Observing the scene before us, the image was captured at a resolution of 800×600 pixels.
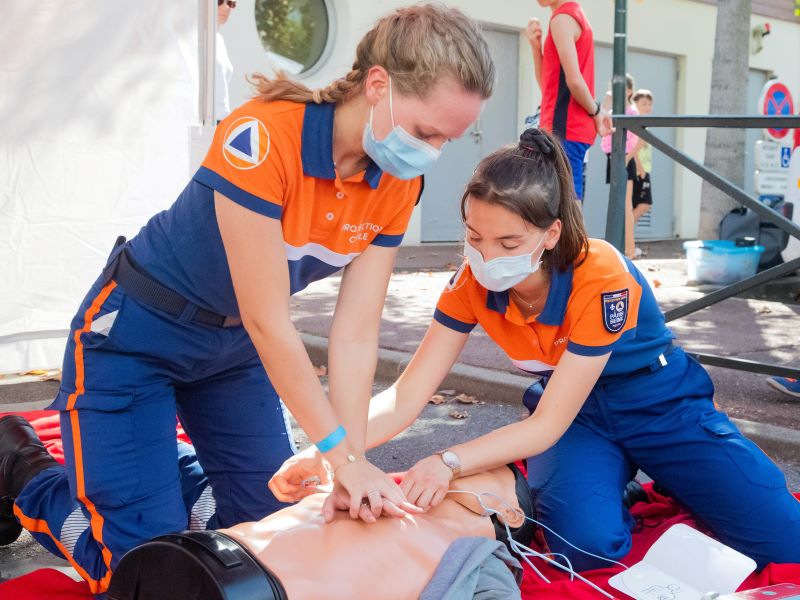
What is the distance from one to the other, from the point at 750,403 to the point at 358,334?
2613 mm

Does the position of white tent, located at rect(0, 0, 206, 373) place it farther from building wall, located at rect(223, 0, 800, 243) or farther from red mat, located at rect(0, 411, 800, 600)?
building wall, located at rect(223, 0, 800, 243)

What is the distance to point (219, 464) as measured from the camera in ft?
8.73

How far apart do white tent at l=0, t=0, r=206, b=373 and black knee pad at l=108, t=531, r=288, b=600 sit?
10.4ft

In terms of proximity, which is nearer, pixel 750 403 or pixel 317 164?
pixel 317 164

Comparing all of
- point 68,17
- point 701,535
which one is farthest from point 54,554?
point 68,17

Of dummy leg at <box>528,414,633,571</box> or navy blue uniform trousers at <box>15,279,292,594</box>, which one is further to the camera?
dummy leg at <box>528,414,633,571</box>

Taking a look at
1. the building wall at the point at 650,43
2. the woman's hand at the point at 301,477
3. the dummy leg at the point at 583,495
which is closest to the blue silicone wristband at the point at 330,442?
the woman's hand at the point at 301,477

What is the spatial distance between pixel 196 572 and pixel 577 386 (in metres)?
1.27

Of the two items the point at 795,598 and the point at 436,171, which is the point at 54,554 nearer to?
the point at 795,598

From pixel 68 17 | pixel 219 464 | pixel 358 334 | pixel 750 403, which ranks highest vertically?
pixel 68 17

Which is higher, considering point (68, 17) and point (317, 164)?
point (68, 17)

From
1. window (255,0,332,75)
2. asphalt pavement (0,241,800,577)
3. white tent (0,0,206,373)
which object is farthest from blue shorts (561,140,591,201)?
window (255,0,332,75)

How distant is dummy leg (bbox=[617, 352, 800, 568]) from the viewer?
8.52ft

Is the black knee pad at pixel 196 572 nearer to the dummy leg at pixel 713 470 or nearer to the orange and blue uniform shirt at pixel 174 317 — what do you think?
the orange and blue uniform shirt at pixel 174 317
